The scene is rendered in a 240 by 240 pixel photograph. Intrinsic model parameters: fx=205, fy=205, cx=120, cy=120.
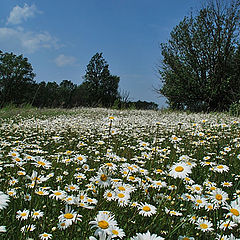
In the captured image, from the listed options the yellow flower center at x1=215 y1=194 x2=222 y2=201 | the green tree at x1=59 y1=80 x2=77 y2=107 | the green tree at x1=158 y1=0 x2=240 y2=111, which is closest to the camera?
the yellow flower center at x1=215 y1=194 x2=222 y2=201

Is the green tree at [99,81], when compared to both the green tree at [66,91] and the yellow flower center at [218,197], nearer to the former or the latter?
the green tree at [66,91]

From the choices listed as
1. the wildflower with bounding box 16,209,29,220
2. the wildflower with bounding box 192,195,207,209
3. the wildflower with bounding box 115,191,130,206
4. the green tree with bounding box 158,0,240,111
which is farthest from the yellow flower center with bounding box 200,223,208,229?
the green tree with bounding box 158,0,240,111

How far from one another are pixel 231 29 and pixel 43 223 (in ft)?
65.7

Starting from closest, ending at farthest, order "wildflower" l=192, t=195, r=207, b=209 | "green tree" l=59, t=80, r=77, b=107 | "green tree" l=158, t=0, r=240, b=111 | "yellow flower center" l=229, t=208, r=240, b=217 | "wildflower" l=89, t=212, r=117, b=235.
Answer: "wildflower" l=89, t=212, r=117, b=235, "yellow flower center" l=229, t=208, r=240, b=217, "wildflower" l=192, t=195, r=207, b=209, "green tree" l=158, t=0, r=240, b=111, "green tree" l=59, t=80, r=77, b=107

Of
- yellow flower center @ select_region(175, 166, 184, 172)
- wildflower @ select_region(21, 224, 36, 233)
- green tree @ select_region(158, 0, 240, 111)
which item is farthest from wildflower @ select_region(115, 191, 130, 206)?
green tree @ select_region(158, 0, 240, 111)

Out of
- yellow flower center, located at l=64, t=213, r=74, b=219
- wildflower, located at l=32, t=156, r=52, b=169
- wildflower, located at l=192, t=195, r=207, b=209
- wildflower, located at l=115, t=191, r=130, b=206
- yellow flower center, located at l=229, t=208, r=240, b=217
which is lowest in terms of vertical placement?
wildflower, located at l=192, t=195, r=207, b=209

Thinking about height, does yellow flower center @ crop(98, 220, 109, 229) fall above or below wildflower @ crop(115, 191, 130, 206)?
above

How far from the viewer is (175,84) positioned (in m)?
19.5

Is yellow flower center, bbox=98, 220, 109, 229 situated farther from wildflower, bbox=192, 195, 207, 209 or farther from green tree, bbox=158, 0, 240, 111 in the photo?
green tree, bbox=158, 0, 240, 111

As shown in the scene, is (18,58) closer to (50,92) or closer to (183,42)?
(50,92)

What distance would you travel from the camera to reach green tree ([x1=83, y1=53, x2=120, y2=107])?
55375 millimetres

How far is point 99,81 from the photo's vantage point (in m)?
56.4

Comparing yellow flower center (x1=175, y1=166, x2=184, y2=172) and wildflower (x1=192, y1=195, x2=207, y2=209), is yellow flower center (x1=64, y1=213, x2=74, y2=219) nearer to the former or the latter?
yellow flower center (x1=175, y1=166, x2=184, y2=172)

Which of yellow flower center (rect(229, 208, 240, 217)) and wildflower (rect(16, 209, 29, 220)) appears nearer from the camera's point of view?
yellow flower center (rect(229, 208, 240, 217))
